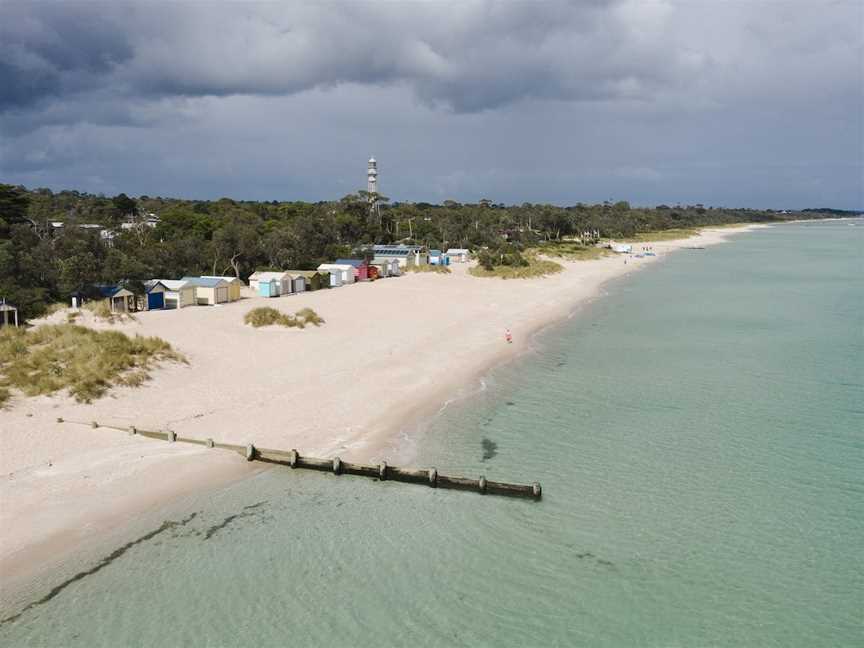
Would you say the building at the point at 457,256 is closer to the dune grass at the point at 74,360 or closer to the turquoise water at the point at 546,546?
the turquoise water at the point at 546,546

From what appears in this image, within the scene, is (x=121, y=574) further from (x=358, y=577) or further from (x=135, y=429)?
(x=135, y=429)

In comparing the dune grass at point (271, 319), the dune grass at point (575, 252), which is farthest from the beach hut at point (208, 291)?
the dune grass at point (575, 252)

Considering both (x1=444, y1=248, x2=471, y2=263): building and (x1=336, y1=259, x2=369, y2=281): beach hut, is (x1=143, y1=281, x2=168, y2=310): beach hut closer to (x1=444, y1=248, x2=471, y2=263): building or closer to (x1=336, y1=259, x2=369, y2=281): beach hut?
(x1=336, y1=259, x2=369, y2=281): beach hut

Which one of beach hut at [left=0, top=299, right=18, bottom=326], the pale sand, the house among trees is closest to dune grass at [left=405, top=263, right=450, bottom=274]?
the pale sand

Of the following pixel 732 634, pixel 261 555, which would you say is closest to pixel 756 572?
pixel 732 634

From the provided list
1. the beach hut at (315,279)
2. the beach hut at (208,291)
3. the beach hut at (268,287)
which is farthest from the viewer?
the beach hut at (315,279)

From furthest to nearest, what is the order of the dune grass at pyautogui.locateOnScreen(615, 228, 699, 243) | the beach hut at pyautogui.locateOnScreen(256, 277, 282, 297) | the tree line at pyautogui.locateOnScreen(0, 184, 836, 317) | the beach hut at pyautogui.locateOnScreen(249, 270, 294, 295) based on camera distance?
1. the dune grass at pyautogui.locateOnScreen(615, 228, 699, 243)
2. the beach hut at pyautogui.locateOnScreen(249, 270, 294, 295)
3. the beach hut at pyautogui.locateOnScreen(256, 277, 282, 297)
4. the tree line at pyautogui.locateOnScreen(0, 184, 836, 317)
